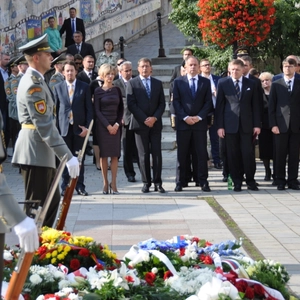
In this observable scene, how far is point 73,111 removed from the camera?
40.5 feet

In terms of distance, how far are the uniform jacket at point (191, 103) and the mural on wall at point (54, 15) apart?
8.08 m

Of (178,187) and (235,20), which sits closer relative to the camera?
(178,187)

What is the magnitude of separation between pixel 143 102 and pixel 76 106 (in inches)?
38.7

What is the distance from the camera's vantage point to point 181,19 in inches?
802

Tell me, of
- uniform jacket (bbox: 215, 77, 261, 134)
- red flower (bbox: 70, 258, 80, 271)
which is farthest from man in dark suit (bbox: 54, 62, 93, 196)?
red flower (bbox: 70, 258, 80, 271)

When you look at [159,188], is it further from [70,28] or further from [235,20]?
[70,28]

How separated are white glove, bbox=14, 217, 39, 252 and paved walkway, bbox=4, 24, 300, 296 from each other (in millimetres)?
2798

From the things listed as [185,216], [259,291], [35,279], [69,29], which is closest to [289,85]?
[185,216]

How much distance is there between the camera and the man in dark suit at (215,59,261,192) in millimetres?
12586

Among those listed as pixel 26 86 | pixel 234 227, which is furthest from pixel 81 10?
pixel 26 86

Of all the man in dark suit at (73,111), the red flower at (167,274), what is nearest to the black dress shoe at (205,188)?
the man in dark suit at (73,111)

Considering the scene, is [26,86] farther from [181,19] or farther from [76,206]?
[181,19]

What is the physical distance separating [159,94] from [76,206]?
7.84 feet

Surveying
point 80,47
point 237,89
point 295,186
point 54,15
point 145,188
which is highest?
point 54,15
